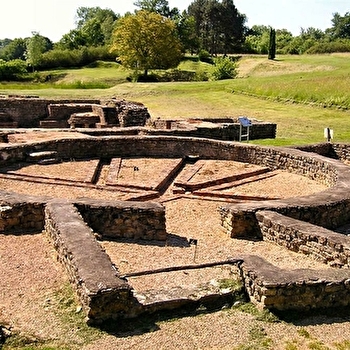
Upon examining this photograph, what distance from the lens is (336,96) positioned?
29.2 m

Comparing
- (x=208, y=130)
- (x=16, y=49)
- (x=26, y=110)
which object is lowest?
(x=26, y=110)

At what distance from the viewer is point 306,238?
8.28m

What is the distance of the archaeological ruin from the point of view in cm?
621

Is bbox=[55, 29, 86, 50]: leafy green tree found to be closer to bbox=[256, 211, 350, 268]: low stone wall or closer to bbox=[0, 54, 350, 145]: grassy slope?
bbox=[0, 54, 350, 145]: grassy slope

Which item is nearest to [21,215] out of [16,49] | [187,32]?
[187,32]

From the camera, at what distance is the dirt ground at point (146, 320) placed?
5539 mm

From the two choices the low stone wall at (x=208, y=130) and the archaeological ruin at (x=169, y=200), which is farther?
the low stone wall at (x=208, y=130)

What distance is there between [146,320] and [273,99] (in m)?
28.1

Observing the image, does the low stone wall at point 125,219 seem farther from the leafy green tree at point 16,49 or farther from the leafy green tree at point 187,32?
the leafy green tree at point 16,49

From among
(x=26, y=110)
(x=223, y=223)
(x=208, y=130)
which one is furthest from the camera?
(x=26, y=110)

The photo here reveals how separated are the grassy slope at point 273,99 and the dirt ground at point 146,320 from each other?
9.83m

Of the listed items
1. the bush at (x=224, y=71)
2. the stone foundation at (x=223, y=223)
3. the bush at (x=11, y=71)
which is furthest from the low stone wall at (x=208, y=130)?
the bush at (x=11, y=71)

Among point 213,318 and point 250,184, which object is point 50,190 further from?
point 213,318

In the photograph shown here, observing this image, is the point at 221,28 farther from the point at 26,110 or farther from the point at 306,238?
the point at 306,238
